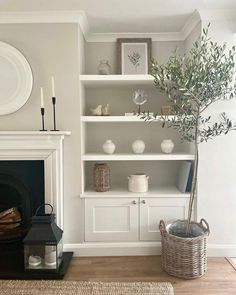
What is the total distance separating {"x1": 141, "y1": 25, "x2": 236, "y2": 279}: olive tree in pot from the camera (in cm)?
250

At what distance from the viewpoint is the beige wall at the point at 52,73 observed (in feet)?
9.87

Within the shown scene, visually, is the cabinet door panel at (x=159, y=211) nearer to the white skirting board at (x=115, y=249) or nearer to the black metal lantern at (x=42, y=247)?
the white skirting board at (x=115, y=249)

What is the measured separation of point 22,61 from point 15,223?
1587mm

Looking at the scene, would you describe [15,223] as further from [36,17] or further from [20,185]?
[36,17]

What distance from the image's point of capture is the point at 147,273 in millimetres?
2797

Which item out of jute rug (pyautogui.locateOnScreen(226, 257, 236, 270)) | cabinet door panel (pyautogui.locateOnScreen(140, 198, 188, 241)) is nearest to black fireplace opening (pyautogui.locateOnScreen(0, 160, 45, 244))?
cabinet door panel (pyautogui.locateOnScreen(140, 198, 188, 241))

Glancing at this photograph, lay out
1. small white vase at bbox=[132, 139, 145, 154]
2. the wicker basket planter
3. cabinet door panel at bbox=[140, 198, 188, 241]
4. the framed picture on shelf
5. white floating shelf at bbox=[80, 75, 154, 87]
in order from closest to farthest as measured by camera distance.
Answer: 1. the wicker basket planter
2. white floating shelf at bbox=[80, 75, 154, 87]
3. cabinet door panel at bbox=[140, 198, 188, 241]
4. small white vase at bbox=[132, 139, 145, 154]
5. the framed picture on shelf

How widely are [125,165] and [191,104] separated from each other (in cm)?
118

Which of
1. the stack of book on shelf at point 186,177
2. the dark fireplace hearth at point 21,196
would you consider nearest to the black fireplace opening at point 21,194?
the dark fireplace hearth at point 21,196

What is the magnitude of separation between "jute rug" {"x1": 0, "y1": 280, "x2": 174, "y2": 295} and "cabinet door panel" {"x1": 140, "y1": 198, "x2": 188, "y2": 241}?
69cm

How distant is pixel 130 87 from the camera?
3502 millimetres

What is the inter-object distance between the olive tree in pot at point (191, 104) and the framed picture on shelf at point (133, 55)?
0.66 meters

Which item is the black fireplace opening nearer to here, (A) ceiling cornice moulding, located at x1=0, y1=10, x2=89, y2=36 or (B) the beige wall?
(B) the beige wall

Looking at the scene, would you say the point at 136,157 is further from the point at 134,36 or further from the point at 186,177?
the point at 134,36
